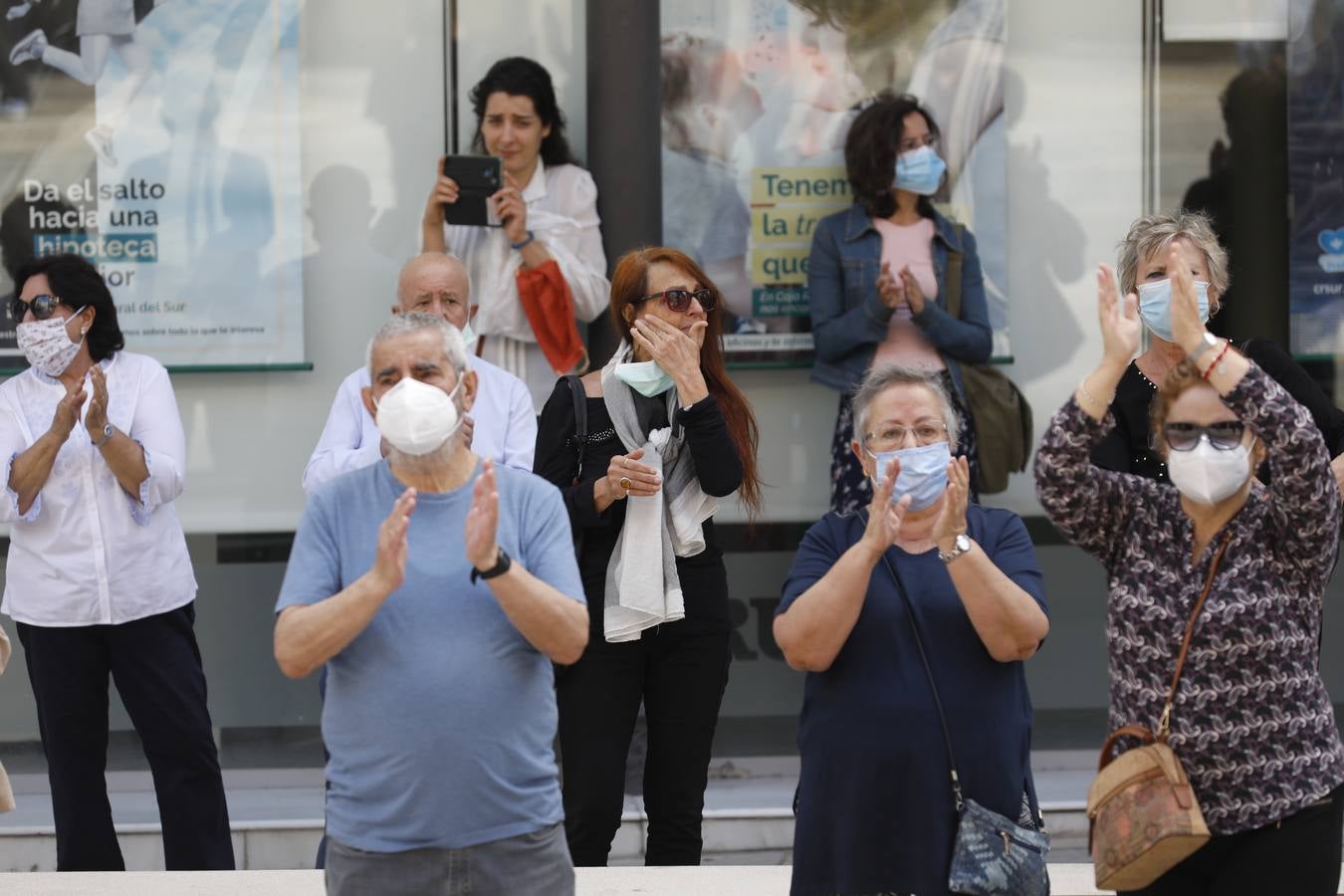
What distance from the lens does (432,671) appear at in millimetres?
3270

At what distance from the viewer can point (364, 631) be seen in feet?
10.8

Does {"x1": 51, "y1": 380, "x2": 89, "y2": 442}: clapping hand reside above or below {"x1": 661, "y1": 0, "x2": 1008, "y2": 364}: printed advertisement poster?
below

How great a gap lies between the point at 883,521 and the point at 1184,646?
23.9 inches

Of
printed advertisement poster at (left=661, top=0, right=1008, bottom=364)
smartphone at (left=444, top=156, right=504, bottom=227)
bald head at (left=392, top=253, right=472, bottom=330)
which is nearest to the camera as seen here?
bald head at (left=392, top=253, right=472, bottom=330)

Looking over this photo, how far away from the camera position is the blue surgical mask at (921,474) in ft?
12.2

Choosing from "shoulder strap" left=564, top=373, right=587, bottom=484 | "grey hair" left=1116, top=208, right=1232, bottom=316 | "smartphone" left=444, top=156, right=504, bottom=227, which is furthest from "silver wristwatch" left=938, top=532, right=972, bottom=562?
"smartphone" left=444, top=156, right=504, bottom=227

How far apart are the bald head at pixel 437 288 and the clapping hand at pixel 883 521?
181 cm

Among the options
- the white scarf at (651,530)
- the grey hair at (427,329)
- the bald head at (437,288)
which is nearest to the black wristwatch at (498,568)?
the grey hair at (427,329)

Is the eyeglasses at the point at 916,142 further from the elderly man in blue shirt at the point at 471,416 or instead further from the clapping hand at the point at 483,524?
the clapping hand at the point at 483,524

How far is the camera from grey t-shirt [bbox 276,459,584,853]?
3.27 meters

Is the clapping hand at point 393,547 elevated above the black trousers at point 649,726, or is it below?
above

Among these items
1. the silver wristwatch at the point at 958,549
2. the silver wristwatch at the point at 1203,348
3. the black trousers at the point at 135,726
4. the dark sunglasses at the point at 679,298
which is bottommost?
the black trousers at the point at 135,726

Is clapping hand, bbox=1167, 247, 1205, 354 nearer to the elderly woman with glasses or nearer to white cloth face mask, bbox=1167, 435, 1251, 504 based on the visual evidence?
white cloth face mask, bbox=1167, 435, 1251, 504

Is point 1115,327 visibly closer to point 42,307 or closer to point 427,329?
point 427,329
